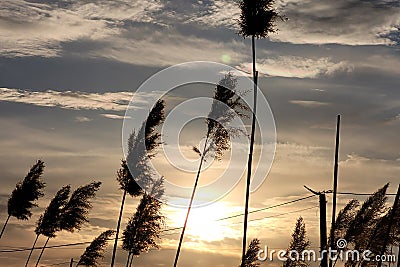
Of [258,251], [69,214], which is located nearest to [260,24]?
[69,214]

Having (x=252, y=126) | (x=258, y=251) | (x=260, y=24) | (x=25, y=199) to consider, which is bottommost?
(x=258, y=251)

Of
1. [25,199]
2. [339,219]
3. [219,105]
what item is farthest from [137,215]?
[339,219]

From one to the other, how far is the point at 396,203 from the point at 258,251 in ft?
27.5

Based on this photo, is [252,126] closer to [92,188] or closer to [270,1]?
[270,1]

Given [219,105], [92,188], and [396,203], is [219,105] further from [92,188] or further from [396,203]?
[396,203]

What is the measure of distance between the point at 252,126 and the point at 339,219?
→ 30.9 feet

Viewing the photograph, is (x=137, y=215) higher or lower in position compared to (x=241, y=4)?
lower

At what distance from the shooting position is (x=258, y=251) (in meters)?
36.6

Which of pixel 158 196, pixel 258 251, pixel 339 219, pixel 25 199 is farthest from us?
pixel 258 251

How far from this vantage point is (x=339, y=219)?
1238 inches

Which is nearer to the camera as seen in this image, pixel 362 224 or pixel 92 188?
pixel 92 188

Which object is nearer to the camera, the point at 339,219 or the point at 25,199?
the point at 25,199

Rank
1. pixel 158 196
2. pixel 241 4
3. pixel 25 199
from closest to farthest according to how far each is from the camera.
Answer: pixel 241 4 → pixel 25 199 → pixel 158 196

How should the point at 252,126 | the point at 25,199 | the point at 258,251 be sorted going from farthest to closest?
the point at 258,251
the point at 25,199
the point at 252,126
